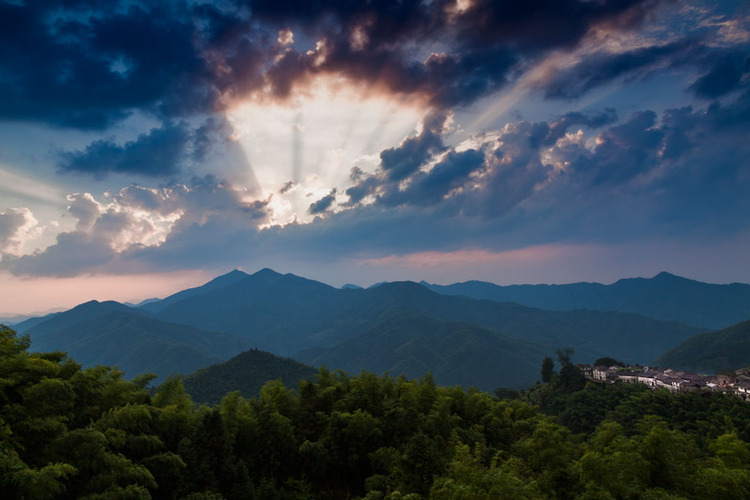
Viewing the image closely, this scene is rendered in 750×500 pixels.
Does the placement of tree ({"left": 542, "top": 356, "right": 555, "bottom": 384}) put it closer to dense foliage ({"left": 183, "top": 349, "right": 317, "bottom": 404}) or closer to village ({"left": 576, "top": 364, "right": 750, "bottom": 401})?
village ({"left": 576, "top": 364, "right": 750, "bottom": 401})

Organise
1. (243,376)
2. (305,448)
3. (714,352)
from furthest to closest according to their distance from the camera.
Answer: (714,352) < (243,376) < (305,448)

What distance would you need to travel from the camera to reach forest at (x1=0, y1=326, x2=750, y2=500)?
10.9 m

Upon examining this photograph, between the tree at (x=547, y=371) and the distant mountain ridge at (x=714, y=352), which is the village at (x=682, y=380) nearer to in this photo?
the tree at (x=547, y=371)

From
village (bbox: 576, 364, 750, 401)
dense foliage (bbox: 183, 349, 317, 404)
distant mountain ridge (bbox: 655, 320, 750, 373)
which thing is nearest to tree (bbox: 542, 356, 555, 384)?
village (bbox: 576, 364, 750, 401)

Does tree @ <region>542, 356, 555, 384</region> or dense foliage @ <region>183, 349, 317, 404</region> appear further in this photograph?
dense foliage @ <region>183, 349, 317, 404</region>

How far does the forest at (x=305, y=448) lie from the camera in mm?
10922

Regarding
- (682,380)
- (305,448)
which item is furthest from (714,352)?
(305,448)

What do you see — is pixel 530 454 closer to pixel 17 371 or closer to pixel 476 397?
pixel 476 397

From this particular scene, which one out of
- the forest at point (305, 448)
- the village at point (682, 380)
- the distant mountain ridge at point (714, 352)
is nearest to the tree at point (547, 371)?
the village at point (682, 380)

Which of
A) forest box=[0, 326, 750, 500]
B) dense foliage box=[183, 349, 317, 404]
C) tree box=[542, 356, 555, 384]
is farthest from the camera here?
dense foliage box=[183, 349, 317, 404]

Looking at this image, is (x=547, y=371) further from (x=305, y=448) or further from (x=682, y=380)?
(x=305, y=448)

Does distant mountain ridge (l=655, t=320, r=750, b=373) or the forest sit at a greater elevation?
the forest

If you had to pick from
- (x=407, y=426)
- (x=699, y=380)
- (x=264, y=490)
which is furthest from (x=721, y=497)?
(x=699, y=380)

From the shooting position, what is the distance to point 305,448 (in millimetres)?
17469
